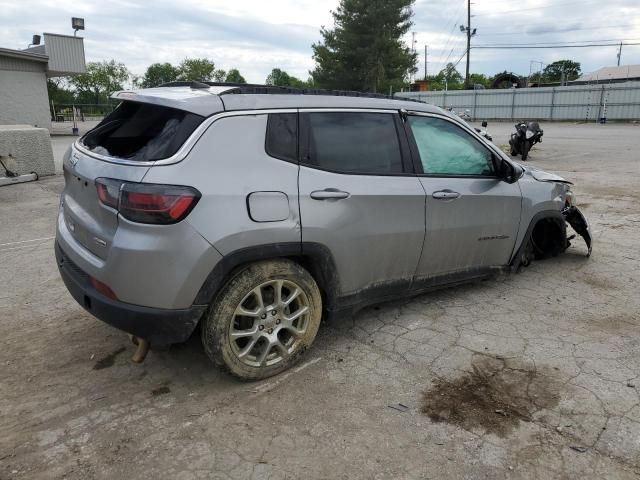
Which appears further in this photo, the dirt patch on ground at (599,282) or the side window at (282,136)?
the dirt patch on ground at (599,282)

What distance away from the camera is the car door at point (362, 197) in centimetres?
317

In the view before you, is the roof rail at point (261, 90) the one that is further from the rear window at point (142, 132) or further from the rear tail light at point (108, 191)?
the rear tail light at point (108, 191)

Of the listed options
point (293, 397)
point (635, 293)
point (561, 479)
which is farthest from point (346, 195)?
point (635, 293)

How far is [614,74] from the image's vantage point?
58.0m

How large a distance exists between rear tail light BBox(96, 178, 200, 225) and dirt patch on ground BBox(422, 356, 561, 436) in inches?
68.5

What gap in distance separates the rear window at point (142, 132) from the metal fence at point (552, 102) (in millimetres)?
29070

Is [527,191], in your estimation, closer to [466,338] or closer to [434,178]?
[434,178]

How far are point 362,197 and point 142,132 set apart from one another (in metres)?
1.41

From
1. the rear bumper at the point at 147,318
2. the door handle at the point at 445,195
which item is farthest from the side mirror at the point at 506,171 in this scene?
the rear bumper at the point at 147,318

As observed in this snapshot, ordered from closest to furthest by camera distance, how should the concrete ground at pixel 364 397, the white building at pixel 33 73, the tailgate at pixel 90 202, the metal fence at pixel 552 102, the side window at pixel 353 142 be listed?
the concrete ground at pixel 364 397 < the tailgate at pixel 90 202 < the side window at pixel 353 142 < the white building at pixel 33 73 < the metal fence at pixel 552 102

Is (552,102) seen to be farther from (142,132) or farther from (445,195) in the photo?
(142,132)

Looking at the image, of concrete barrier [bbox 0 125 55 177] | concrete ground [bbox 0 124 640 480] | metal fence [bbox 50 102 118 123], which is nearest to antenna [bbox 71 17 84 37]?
metal fence [bbox 50 102 118 123]

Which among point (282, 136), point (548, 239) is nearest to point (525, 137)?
point (548, 239)

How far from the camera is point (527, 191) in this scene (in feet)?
14.7
